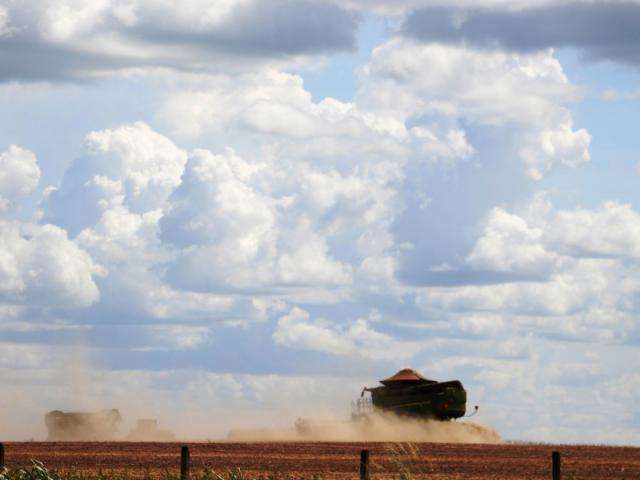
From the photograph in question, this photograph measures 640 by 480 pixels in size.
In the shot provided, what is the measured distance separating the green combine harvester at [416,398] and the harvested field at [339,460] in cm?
1276

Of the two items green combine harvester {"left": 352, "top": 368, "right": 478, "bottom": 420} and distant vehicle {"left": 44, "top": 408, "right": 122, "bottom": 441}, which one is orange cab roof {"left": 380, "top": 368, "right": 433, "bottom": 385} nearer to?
green combine harvester {"left": 352, "top": 368, "right": 478, "bottom": 420}

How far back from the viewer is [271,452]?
5712 centimetres

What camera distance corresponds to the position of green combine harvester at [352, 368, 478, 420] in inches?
3044

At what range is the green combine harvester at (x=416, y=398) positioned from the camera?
254ft

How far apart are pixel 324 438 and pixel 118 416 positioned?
18596 millimetres

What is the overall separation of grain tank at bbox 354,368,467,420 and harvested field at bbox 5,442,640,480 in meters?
12.7

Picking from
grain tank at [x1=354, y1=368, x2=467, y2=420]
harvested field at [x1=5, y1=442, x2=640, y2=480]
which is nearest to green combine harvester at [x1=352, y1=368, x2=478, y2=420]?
grain tank at [x1=354, y1=368, x2=467, y2=420]

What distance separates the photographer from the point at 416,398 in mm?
78062

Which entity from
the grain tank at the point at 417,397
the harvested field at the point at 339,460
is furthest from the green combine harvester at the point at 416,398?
the harvested field at the point at 339,460

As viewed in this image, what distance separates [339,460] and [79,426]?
40609mm

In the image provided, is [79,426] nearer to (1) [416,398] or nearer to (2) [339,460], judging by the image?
(1) [416,398]

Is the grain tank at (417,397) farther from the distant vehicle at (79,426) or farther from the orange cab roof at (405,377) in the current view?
the distant vehicle at (79,426)

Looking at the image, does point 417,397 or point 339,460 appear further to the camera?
point 417,397

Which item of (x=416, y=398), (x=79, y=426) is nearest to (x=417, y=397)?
(x=416, y=398)
